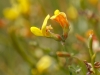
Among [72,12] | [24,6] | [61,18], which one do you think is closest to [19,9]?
[24,6]

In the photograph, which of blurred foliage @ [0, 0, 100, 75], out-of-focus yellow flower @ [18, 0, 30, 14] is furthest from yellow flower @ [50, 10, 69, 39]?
out-of-focus yellow flower @ [18, 0, 30, 14]

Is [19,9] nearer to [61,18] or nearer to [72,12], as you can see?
[72,12]

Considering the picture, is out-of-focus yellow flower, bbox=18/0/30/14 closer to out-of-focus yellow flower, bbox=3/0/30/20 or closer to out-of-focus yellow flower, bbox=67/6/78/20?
out-of-focus yellow flower, bbox=3/0/30/20

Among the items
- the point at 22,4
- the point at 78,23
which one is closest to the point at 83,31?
the point at 78,23

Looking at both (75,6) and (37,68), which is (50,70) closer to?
(37,68)

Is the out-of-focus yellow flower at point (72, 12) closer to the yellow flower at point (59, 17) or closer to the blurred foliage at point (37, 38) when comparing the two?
the blurred foliage at point (37, 38)

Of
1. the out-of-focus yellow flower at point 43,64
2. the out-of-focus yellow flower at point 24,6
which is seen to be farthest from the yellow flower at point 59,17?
the out-of-focus yellow flower at point 24,6
